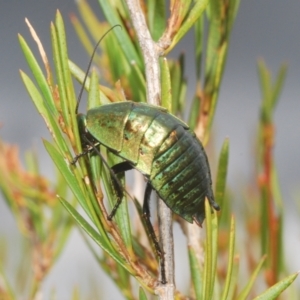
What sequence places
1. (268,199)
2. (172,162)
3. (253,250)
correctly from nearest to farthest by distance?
(172,162) → (268,199) → (253,250)

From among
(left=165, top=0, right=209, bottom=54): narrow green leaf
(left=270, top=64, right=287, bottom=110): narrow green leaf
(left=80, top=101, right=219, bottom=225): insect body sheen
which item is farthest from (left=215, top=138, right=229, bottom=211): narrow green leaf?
(left=270, top=64, right=287, bottom=110): narrow green leaf

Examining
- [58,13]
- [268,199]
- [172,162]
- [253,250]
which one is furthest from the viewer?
[253,250]

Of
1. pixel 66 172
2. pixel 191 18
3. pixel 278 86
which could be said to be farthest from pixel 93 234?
pixel 278 86

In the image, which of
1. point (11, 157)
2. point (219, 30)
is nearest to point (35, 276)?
point (11, 157)

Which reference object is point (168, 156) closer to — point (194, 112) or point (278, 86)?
point (194, 112)

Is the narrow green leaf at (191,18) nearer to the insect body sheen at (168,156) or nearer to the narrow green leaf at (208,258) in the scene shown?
the insect body sheen at (168,156)

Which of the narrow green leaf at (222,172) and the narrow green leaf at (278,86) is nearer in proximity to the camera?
the narrow green leaf at (222,172)

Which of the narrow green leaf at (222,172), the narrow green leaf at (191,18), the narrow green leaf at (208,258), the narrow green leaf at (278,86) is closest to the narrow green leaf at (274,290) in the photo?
the narrow green leaf at (208,258)

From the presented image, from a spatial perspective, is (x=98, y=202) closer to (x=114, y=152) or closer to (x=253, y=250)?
(x=114, y=152)
